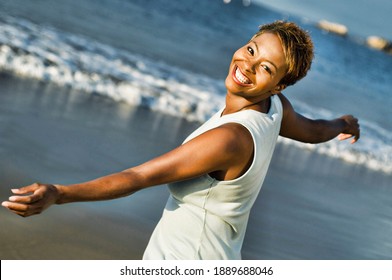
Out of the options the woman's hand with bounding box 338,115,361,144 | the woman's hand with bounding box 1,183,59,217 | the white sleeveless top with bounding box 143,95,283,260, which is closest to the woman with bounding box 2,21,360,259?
the white sleeveless top with bounding box 143,95,283,260

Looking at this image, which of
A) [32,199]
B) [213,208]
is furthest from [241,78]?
[32,199]

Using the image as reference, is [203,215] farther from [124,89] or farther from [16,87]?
[124,89]

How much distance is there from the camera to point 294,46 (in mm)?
2330

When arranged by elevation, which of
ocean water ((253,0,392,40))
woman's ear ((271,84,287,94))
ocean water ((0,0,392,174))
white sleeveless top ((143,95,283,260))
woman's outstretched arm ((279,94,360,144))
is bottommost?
ocean water ((0,0,392,174))

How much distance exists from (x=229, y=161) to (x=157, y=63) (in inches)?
300

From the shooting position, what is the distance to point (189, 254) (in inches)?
94.3

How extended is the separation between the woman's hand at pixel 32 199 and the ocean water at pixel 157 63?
8.23ft

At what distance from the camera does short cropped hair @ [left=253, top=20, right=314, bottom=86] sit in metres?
2.33

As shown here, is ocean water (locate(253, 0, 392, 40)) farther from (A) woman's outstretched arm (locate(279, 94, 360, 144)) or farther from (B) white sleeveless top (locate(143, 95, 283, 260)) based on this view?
(B) white sleeveless top (locate(143, 95, 283, 260))

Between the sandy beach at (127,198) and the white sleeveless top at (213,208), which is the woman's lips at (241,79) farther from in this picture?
the sandy beach at (127,198)

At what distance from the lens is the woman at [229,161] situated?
2.19 metres

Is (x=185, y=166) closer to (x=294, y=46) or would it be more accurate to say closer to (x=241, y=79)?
(x=241, y=79)

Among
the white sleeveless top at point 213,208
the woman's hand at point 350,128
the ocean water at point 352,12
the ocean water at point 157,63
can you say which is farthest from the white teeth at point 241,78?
the ocean water at point 352,12

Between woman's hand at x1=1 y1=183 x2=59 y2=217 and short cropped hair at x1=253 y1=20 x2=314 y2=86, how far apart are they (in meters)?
0.87
